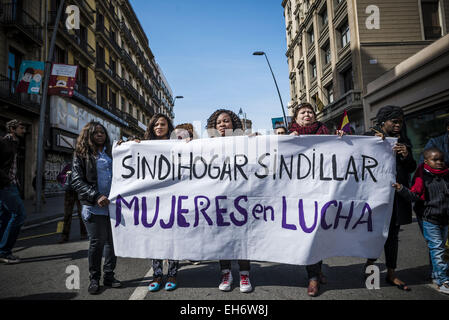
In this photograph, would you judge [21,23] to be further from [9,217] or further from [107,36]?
[9,217]

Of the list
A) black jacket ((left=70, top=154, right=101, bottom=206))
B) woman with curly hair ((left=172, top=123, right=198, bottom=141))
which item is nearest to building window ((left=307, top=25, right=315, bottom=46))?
woman with curly hair ((left=172, top=123, right=198, bottom=141))

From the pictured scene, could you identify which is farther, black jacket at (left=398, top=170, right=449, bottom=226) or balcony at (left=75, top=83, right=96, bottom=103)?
balcony at (left=75, top=83, right=96, bottom=103)

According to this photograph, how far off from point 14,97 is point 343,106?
1802 cm

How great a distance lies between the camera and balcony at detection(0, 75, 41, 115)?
12024 millimetres

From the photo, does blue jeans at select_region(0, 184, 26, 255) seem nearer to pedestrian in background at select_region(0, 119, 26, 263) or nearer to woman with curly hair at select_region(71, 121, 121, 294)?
pedestrian in background at select_region(0, 119, 26, 263)

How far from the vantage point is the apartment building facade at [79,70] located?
44.3 feet

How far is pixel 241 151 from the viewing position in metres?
2.91

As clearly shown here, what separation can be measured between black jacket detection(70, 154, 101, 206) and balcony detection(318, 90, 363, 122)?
638 inches

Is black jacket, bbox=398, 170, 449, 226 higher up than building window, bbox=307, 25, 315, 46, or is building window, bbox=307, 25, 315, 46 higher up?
building window, bbox=307, 25, 315, 46

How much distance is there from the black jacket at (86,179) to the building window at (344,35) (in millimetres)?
19201

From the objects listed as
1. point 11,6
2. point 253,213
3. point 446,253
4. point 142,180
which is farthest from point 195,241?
point 11,6

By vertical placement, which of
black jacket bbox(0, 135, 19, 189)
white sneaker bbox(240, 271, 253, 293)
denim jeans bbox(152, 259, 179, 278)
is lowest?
white sneaker bbox(240, 271, 253, 293)

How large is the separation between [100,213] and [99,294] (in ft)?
2.60
